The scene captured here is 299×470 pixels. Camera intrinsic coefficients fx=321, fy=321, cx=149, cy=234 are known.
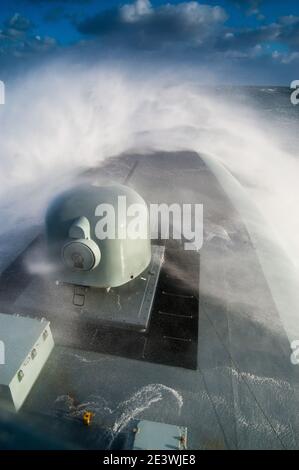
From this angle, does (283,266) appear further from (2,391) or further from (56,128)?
(56,128)

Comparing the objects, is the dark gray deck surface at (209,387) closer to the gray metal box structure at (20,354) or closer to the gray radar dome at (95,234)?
the gray metal box structure at (20,354)

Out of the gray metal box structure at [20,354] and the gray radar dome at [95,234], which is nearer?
the gray metal box structure at [20,354]

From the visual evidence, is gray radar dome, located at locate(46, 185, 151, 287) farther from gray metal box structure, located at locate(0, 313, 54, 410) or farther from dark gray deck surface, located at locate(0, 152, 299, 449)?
dark gray deck surface, located at locate(0, 152, 299, 449)

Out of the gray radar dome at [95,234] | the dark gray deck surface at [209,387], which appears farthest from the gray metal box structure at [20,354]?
the gray radar dome at [95,234]

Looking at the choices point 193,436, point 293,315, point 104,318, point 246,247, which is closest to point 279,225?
point 246,247

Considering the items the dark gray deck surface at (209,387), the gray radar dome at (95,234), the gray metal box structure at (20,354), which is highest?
the gray radar dome at (95,234)

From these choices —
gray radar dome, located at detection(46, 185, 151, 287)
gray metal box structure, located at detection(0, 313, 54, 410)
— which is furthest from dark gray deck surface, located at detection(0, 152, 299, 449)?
gray radar dome, located at detection(46, 185, 151, 287)
